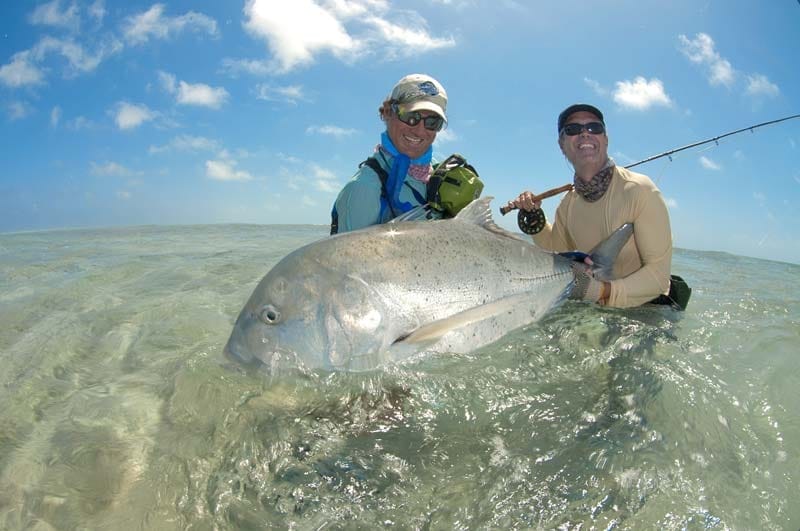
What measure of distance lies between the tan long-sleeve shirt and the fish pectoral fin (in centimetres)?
119

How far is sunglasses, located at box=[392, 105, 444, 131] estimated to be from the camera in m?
3.81

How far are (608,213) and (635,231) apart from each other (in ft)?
1.02

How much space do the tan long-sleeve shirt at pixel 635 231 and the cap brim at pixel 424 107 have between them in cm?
176

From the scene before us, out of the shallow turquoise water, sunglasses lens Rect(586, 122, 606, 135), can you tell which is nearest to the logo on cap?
sunglasses lens Rect(586, 122, 606, 135)

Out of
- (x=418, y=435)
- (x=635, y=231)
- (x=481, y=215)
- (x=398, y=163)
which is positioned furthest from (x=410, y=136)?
(x=418, y=435)

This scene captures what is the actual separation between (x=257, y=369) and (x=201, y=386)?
24.2 inches

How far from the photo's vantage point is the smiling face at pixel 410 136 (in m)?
3.86

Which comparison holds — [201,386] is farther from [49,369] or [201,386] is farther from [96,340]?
[96,340]

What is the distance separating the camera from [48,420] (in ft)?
8.33

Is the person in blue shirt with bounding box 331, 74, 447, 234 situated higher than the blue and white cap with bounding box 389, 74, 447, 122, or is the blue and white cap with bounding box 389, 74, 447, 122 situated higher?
the blue and white cap with bounding box 389, 74, 447, 122

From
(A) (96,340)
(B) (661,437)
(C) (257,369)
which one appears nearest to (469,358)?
(B) (661,437)

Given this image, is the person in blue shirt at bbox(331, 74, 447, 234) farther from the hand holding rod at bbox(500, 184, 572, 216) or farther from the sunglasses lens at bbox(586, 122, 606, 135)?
the sunglasses lens at bbox(586, 122, 606, 135)

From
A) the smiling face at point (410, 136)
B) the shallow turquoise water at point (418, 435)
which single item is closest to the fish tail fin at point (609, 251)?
the shallow turquoise water at point (418, 435)

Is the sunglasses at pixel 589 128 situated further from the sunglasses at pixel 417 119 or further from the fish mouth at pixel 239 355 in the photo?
the fish mouth at pixel 239 355
